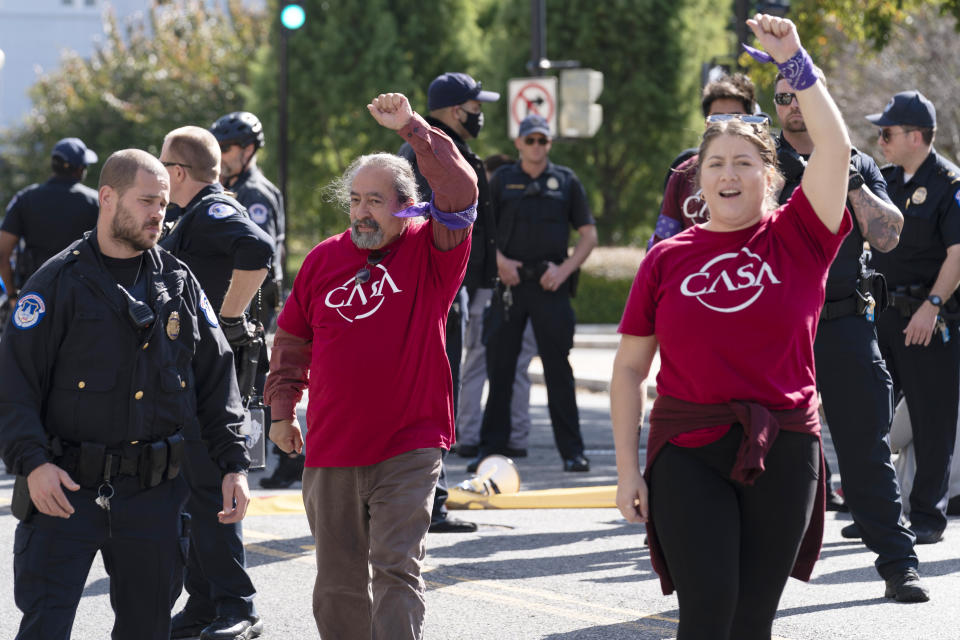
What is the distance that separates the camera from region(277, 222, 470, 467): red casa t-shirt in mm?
4500

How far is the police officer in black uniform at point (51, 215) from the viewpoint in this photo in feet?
33.9

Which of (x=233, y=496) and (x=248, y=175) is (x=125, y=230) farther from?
(x=248, y=175)

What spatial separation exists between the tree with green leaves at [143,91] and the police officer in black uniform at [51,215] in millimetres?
26809

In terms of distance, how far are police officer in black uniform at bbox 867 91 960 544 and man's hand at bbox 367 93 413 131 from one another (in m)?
3.67

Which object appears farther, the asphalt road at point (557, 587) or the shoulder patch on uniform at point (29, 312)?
the asphalt road at point (557, 587)

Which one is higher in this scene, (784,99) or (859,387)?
(784,99)

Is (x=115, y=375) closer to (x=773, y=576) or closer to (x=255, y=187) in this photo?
(x=773, y=576)

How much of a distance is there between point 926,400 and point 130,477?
15.1ft

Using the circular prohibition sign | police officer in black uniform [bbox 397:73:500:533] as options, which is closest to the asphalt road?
police officer in black uniform [bbox 397:73:500:533]

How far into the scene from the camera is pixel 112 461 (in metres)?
4.01

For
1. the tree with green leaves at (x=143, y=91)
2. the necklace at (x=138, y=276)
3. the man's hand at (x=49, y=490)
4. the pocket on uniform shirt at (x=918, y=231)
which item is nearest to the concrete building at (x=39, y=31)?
the tree with green leaves at (x=143, y=91)

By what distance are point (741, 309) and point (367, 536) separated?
155cm

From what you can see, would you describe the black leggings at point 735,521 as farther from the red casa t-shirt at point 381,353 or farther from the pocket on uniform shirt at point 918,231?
the pocket on uniform shirt at point 918,231

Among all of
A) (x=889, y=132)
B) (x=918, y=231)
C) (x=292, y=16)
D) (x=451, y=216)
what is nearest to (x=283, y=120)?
(x=292, y=16)
